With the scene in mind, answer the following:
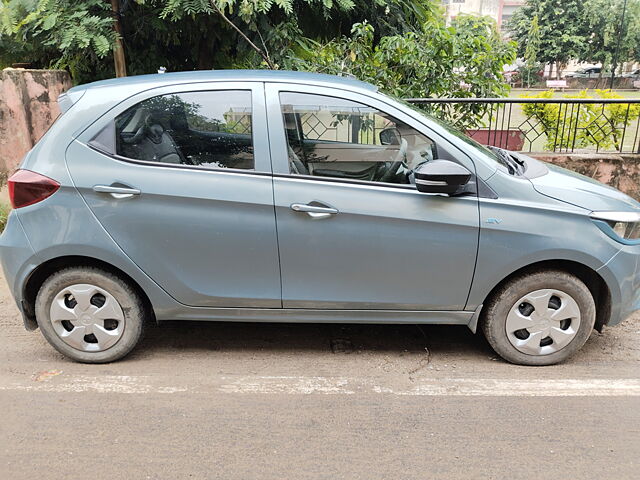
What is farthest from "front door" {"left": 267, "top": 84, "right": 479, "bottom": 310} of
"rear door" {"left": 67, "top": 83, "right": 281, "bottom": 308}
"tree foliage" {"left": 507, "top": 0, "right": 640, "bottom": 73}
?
"tree foliage" {"left": 507, "top": 0, "right": 640, "bottom": 73}

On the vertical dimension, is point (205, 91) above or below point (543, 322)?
above

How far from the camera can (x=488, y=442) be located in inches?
108

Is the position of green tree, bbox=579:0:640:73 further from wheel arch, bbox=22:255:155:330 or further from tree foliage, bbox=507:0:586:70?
wheel arch, bbox=22:255:155:330

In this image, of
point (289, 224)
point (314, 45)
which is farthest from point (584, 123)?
point (289, 224)

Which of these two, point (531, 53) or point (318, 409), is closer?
point (318, 409)

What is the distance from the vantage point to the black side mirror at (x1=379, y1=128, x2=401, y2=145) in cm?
334

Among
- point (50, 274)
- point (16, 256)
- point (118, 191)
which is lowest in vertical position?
point (50, 274)

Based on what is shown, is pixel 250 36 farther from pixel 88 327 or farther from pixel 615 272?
pixel 615 272

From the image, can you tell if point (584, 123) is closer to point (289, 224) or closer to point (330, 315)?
point (330, 315)

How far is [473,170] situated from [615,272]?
1.05m

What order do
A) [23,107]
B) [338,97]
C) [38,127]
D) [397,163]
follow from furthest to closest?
[38,127] < [23,107] < [397,163] < [338,97]

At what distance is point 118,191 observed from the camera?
125 inches

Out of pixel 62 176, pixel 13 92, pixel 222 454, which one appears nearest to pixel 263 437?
pixel 222 454

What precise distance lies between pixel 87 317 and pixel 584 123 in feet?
19.3
